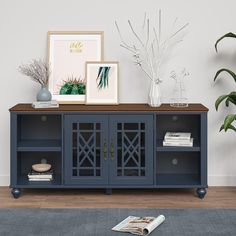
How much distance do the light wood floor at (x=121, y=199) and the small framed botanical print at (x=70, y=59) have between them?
0.69 metres

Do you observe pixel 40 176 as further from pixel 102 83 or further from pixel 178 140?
pixel 178 140

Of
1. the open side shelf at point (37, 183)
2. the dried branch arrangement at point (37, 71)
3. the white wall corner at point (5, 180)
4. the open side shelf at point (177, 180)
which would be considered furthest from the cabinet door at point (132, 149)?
the white wall corner at point (5, 180)

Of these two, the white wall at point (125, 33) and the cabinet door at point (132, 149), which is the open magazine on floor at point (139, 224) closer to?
the cabinet door at point (132, 149)

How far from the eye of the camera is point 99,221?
3.86m

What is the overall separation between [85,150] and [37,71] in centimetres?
67

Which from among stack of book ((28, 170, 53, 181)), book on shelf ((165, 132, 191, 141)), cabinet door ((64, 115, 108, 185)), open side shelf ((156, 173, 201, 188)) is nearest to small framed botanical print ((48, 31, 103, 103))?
cabinet door ((64, 115, 108, 185))

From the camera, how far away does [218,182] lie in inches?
190

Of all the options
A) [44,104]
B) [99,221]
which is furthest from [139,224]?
[44,104]

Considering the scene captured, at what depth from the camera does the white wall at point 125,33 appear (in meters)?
4.71

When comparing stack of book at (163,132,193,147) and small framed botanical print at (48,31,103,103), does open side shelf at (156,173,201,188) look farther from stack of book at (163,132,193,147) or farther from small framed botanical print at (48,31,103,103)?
small framed botanical print at (48,31,103,103)

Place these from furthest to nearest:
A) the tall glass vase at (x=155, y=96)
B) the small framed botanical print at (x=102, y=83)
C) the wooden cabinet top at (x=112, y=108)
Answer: the small framed botanical print at (x=102, y=83), the tall glass vase at (x=155, y=96), the wooden cabinet top at (x=112, y=108)

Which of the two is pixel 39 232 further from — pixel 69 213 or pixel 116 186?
pixel 116 186

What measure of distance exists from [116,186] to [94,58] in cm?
95

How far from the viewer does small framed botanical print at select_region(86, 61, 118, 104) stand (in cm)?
466
